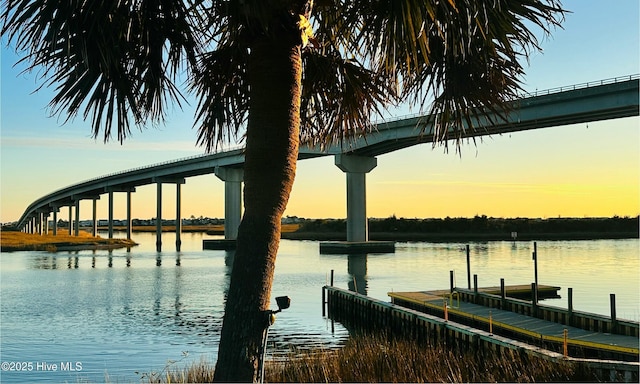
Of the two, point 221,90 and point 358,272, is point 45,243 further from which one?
point 221,90

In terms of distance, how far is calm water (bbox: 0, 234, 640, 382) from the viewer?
1962 cm

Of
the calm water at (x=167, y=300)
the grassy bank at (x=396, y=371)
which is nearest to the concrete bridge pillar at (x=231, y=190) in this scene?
the calm water at (x=167, y=300)

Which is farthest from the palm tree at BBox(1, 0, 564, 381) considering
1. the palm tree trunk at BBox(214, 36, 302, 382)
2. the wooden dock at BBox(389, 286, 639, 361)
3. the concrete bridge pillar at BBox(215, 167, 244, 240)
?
the concrete bridge pillar at BBox(215, 167, 244, 240)

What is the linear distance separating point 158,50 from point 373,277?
38.8m

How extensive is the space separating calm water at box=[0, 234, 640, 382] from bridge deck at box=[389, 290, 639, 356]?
3.32m

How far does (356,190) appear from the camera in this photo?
71.4 m

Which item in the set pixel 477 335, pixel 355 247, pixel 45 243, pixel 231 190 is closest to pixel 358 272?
pixel 355 247

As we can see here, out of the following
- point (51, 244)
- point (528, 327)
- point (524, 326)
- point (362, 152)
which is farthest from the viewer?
point (51, 244)

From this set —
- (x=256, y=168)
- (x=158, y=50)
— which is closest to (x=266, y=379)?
(x=256, y=168)

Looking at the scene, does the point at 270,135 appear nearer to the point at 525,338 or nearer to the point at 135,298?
the point at 525,338

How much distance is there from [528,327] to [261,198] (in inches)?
552

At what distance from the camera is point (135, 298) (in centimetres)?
3469

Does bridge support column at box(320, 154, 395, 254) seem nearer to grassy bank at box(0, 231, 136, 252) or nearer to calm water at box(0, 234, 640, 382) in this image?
calm water at box(0, 234, 640, 382)

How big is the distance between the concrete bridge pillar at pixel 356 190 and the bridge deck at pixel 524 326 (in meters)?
43.8
